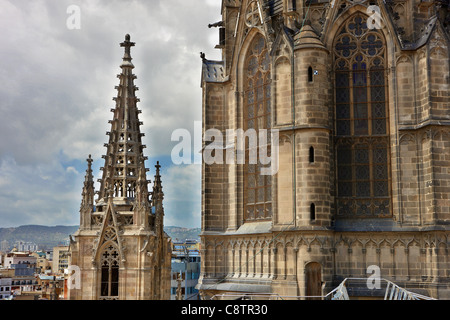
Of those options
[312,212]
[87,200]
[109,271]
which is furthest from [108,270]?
[312,212]

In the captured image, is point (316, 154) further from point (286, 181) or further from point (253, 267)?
point (253, 267)

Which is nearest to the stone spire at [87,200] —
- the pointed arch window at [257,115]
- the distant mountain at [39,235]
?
the pointed arch window at [257,115]

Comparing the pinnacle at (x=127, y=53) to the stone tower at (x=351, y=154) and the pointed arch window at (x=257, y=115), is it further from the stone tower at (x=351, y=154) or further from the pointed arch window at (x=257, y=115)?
the stone tower at (x=351, y=154)

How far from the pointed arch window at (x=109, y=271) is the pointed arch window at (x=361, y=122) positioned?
19780 millimetres

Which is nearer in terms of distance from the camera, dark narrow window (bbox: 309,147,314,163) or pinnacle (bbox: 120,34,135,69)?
dark narrow window (bbox: 309,147,314,163)

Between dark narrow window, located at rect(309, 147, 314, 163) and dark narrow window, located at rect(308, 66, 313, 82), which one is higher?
dark narrow window, located at rect(308, 66, 313, 82)

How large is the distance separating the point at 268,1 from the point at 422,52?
7.95 metres

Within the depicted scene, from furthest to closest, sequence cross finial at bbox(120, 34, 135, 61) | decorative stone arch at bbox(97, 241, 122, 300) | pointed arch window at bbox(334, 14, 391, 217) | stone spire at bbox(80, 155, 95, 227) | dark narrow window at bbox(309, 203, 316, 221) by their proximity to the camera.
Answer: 1. cross finial at bbox(120, 34, 135, 61)
2. stone spire at bbox(80, 155, 95, 227)
3. decorative stone arch at bbox(97, 241, 122, 300)
4. pointed arch window at bbox(334, 14, 391, 217)
5. dark narrow window at bbox(309, 203, 316, 221)

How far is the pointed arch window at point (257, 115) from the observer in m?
30.7

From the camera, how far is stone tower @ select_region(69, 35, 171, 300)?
141 feet

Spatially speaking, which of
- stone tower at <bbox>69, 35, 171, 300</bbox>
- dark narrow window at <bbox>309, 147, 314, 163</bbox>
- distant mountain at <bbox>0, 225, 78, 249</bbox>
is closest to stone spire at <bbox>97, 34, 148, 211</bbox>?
stone tower at <bbox>69, 35, 171, 300</bbox>

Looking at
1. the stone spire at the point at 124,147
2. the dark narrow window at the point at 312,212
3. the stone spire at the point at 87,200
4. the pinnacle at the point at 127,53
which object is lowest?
the dark narrow window at the point at 312,212

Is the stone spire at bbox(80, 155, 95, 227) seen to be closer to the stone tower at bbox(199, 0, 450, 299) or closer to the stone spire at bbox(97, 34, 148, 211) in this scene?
the stone spire at bbox(97, 34, 148, 211)

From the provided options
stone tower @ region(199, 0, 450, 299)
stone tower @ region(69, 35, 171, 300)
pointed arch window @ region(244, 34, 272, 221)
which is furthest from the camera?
stone tower @ region(69, 35, 171, 300)
